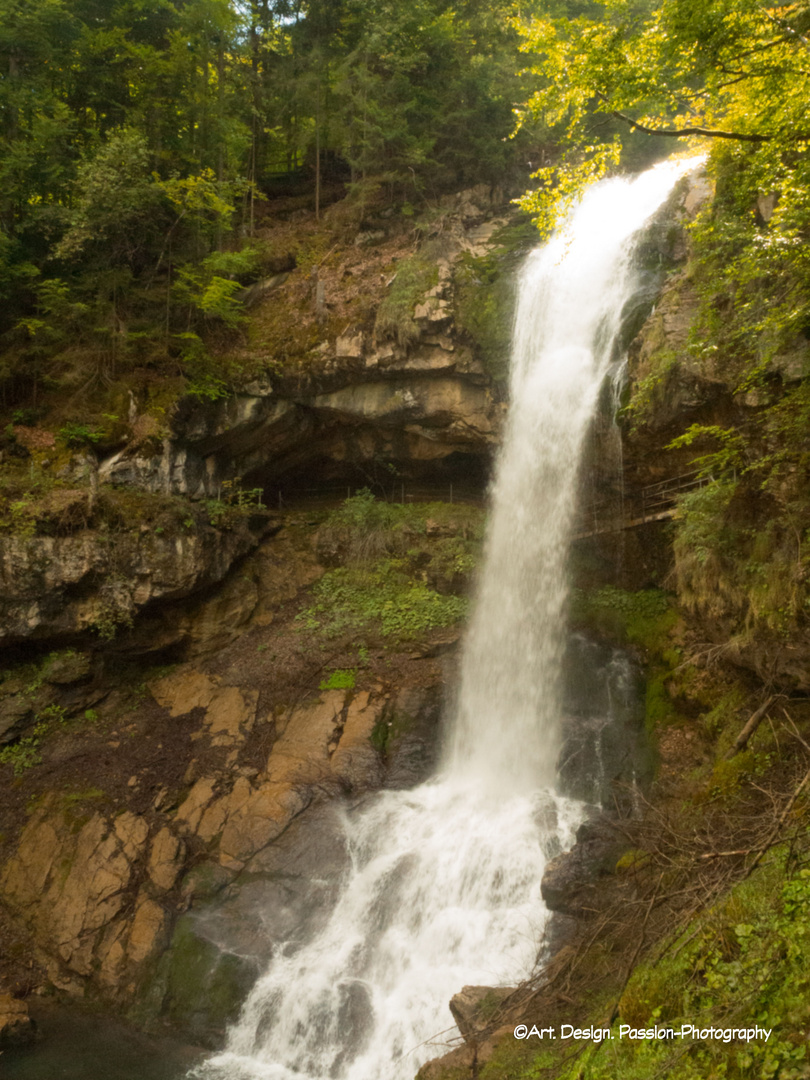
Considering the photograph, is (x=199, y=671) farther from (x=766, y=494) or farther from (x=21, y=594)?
(x=766, y=494)

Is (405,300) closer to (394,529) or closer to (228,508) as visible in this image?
(394,529)

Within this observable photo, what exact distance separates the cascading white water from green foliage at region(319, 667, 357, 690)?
205 cm

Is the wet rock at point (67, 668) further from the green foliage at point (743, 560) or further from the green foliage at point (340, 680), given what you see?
the green foliage at point (743, 560)

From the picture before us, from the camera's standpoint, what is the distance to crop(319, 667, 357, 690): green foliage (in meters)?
11.1

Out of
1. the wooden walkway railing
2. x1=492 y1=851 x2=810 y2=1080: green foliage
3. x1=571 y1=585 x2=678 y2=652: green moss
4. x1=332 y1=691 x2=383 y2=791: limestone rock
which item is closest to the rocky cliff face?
the wooden walkway railing

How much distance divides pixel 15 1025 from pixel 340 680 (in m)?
6.17

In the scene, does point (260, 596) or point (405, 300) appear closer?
point (405, 300)

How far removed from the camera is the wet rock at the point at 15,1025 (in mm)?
7230

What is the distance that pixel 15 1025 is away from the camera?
24.1 ft

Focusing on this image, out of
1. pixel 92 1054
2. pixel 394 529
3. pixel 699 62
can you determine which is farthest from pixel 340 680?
pixel 699 62

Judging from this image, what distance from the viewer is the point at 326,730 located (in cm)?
1050

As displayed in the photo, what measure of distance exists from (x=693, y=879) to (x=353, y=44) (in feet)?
65.9

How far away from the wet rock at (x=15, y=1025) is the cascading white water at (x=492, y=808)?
2.38 m

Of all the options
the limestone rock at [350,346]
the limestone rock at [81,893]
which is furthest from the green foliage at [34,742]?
the limestone rock at [350,346]
